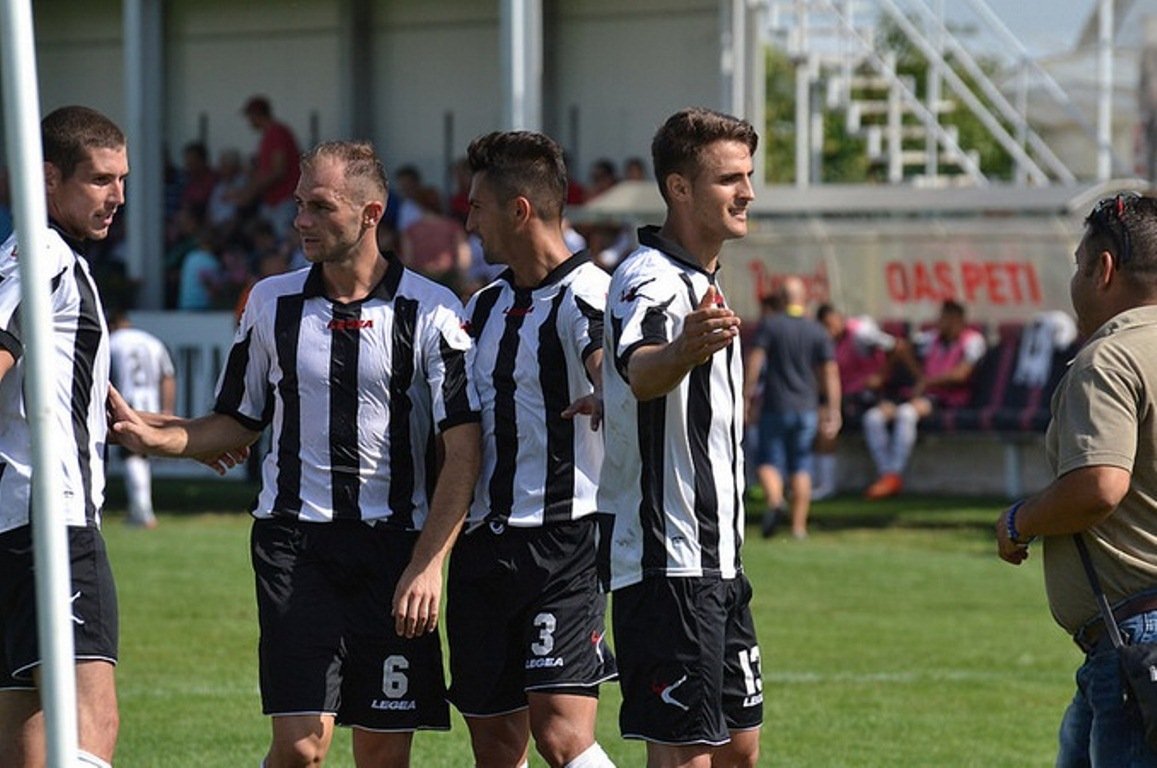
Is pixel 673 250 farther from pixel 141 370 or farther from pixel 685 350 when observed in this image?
pixel 141 370

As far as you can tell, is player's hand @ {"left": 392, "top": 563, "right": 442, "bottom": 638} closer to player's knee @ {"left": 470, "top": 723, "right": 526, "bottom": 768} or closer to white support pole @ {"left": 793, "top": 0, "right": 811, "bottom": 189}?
player's knee @ {"left": 470, "top": 723, "right": 526, "bottom": 768}

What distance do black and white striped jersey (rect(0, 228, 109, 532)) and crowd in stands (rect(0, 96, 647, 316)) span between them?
15.1m

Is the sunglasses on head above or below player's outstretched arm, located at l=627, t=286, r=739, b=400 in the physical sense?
above

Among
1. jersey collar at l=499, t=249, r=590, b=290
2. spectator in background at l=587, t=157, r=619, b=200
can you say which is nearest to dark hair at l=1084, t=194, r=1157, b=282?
jersey collar at l=499, t=249, r=590, b=290

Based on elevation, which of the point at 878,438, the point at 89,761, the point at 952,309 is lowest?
the point at 878,438

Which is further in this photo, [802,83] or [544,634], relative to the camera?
[802,83]

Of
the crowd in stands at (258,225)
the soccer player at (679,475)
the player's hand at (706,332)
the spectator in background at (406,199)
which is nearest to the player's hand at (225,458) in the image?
the soccer player at (679,475)

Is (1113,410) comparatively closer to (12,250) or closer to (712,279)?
(712,279)

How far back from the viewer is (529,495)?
709 cm

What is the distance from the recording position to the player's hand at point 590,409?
6.52 meters

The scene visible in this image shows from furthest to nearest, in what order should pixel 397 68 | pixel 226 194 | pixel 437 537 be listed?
pixel 397 68, pixel 226 194, pixel 437 537

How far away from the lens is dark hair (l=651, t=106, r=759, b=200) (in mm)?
6434

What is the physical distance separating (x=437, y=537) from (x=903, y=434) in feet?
52.5

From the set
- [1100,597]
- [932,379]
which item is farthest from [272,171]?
[1100,597]
